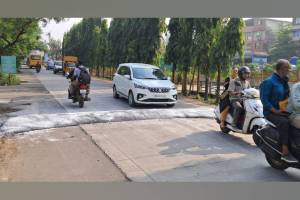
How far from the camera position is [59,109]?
461cm

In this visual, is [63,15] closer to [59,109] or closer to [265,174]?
[59,109]

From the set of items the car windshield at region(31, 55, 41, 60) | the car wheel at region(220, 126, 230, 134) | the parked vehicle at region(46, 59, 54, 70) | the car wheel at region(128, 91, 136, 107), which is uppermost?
the car windshield at region(31, 55, 41, 60)

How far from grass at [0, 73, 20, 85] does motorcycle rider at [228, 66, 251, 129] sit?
8.79 feet

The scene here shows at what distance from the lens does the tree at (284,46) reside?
14.1 ft

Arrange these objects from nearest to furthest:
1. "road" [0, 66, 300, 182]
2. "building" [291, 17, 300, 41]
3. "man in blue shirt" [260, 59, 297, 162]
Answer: "man in blue shirt" [260, 59, 297, 162]
"road" [0, 66, 300, 182]
"building" [291, 17, 300, 41]

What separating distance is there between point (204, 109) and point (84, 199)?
6.76 feet

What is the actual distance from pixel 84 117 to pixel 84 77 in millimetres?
505

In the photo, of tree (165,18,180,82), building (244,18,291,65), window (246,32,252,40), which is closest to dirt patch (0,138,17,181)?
tree (165,18,180,82)

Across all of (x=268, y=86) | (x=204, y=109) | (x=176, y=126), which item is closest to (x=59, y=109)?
(x=176, y=126)

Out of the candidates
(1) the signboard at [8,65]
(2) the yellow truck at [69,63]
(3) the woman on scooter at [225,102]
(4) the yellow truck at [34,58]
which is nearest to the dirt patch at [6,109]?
(1) the signboard at [8,65]

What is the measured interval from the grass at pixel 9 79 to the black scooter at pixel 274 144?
118 inches

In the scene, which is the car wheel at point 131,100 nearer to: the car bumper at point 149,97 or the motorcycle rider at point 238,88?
the car bumper at point 149,97

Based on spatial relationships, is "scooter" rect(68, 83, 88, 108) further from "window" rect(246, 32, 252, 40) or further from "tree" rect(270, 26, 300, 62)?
"tree" rect(270, 26, 300, 62)

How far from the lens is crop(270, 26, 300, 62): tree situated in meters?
4.29
